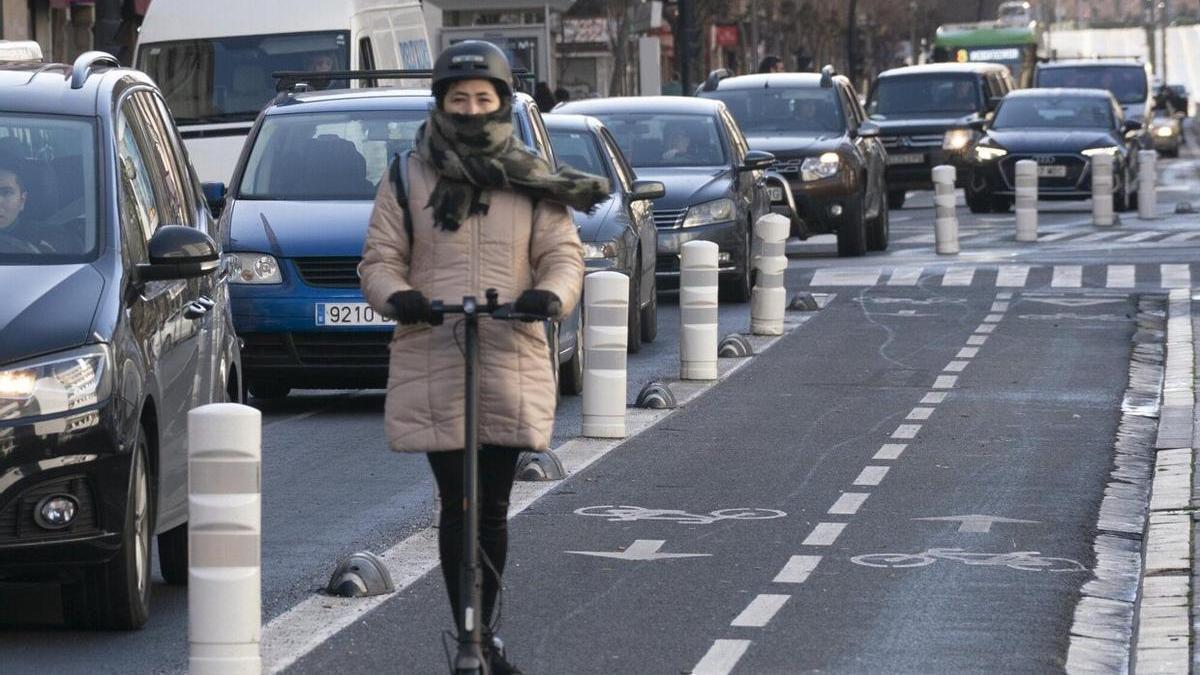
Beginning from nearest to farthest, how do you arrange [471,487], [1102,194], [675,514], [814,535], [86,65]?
[471,487]
[86,65]
[814,535]
[675,514]
[1102,194]

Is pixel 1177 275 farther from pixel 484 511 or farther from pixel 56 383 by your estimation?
pixel 484 511

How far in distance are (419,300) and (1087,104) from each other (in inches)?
1311

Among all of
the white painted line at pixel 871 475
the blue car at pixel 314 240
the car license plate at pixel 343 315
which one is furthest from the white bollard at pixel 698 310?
the white painted line at pixel 871 475

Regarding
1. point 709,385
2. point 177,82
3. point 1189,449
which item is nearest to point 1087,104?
point 177,82

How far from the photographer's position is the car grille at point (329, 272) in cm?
1477

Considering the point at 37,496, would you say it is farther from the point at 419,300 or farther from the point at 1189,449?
the point at 1189,449

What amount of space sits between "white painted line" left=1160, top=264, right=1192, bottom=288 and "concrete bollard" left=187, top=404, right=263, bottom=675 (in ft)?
60.6

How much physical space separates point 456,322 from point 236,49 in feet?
68.2

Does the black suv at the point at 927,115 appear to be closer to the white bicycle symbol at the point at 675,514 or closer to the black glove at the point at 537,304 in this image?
the white bicycle symbol at the point at 675,514

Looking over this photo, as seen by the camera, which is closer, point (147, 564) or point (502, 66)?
point (502, 66)

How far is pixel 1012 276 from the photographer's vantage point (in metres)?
25.9

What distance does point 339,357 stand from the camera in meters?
14.8

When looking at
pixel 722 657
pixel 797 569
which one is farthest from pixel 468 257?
pixel 797 569

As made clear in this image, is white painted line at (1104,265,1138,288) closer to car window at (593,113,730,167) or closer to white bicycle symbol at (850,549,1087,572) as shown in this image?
car window at (593,113,730,167)
